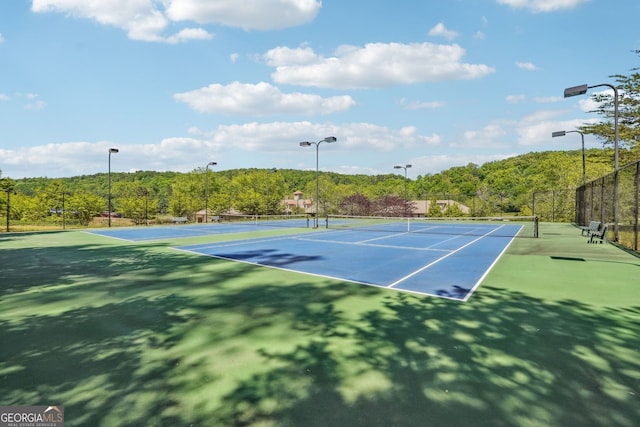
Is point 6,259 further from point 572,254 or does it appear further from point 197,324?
point 572,254

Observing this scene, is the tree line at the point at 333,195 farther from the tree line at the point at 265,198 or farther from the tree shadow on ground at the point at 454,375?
the tree shadow on ground at the point at 454,375

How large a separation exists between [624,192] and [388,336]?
23.6 metres

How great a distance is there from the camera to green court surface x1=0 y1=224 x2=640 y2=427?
3086 mm

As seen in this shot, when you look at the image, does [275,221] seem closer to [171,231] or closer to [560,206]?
[171,231]

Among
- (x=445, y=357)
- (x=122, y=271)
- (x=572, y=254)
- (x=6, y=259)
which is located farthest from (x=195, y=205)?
(x=445, y=357)

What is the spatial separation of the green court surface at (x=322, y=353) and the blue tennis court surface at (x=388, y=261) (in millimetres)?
854

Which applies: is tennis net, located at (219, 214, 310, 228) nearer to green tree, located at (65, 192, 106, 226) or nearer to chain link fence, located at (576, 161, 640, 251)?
green tree, located at (65, 192, 106, 226)

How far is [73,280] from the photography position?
8.66 metres

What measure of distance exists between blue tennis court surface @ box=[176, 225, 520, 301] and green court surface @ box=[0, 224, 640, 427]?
85 cm

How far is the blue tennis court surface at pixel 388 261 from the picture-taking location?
8055mm

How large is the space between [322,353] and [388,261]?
23.9 ft

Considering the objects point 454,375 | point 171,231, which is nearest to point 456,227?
point 171,231

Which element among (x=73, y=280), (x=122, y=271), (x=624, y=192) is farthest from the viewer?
(x=624, y=192)

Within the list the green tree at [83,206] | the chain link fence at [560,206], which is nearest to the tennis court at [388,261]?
the chain link fence at [560,206]
